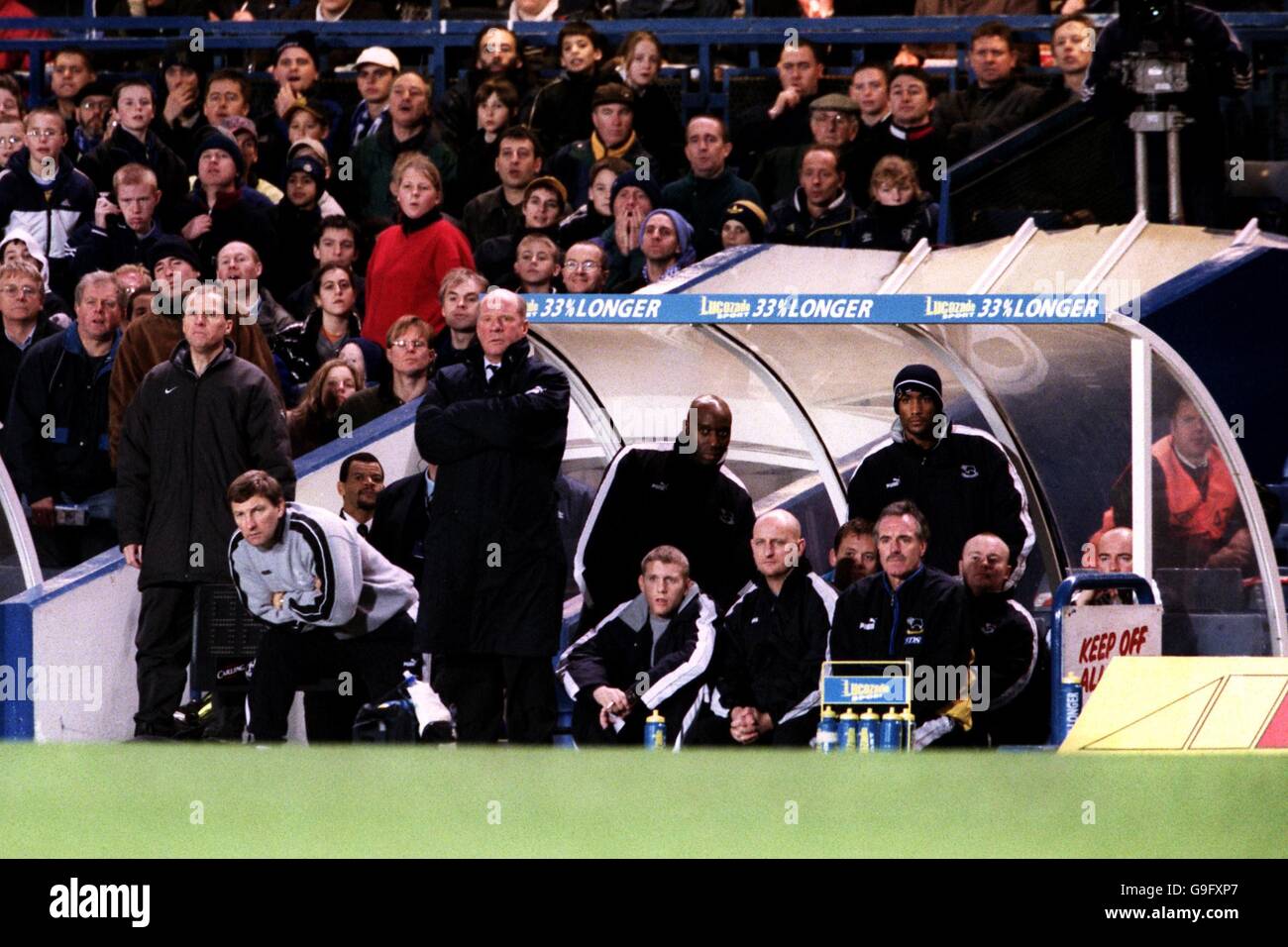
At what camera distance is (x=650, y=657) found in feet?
27.0

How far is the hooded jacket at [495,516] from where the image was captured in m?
8.08

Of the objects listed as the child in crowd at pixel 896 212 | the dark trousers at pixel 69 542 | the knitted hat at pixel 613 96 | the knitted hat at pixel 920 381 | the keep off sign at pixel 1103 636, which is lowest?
the keep off sign at pixel 1103 636

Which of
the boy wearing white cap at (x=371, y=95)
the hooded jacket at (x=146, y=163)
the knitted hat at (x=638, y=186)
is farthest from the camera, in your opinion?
the boy wearing white cap at (x=371, y=95)

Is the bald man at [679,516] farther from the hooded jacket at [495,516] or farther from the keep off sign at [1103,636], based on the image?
the keep off sign at [1103,636]

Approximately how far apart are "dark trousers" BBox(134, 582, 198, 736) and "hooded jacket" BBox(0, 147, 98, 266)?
3.86 metres

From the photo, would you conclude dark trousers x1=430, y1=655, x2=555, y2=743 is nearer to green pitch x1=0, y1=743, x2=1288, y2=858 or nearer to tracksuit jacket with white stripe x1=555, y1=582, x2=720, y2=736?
tracksuit jacket with white stripe x1=555, y1=582, x2=720, y2=736

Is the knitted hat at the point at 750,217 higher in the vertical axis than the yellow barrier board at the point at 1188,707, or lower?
higher

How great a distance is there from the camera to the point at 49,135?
38.7ft

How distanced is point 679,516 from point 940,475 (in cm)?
98

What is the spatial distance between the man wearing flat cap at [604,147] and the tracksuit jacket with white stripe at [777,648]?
385cm

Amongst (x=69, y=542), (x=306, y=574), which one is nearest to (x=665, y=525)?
(x=306, y=574)

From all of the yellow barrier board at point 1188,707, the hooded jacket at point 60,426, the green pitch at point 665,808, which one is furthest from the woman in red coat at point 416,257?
the yellow barrier board at point 1188,707

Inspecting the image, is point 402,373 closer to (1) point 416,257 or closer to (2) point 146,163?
(1) point 416,257
